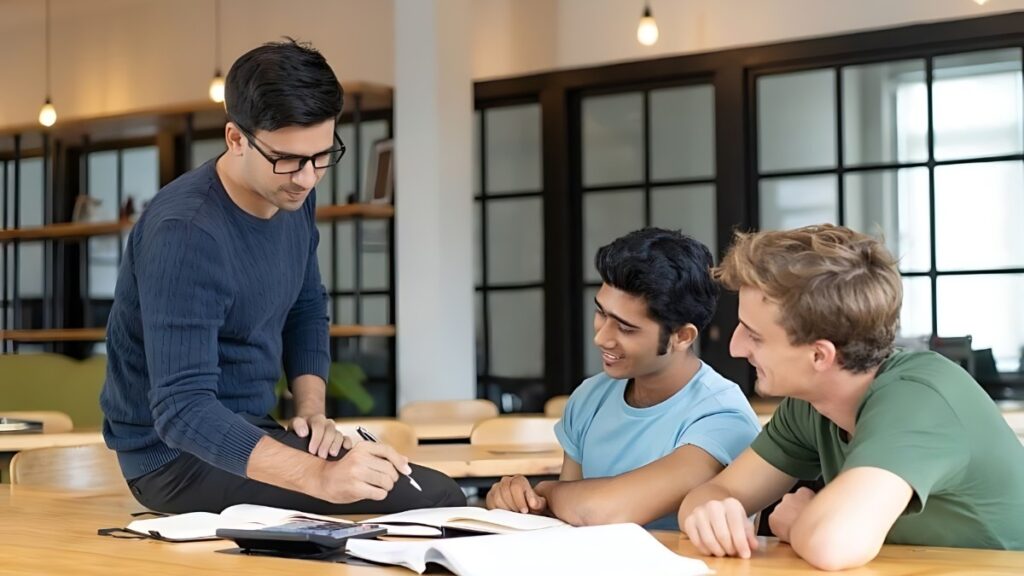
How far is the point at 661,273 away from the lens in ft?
8.21

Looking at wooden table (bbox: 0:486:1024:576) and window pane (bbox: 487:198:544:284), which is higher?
window pane (bbox: 487:198:544:284)

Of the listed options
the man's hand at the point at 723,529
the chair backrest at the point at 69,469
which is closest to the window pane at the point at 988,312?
the chair backrest at the point at 69,469

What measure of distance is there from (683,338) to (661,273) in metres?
0.13

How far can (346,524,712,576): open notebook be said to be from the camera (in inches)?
59.5

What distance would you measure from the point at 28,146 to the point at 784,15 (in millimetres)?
5036

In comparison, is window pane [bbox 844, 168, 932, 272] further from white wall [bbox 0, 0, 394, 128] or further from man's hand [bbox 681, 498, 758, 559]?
man's hand [bbox 681, 498, 758, 559]

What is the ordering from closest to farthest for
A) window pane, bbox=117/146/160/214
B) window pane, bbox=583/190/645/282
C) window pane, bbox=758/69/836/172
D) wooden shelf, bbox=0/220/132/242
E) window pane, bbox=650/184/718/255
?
window pane, bbox=758/69/836/172, window pane, bbox=650/184/718/255, window pane, bbox=583/190/645/282, wooden shelf, bbox=0/220/132/242, window pane, bbox=117/146/160/214

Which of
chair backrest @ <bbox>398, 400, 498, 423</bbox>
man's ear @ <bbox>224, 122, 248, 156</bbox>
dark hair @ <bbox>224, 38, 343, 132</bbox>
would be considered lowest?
chair backrest @ <bbox>398, 400, 498, 423</bbox>

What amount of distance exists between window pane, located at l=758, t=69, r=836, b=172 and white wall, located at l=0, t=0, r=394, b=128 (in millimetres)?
2061

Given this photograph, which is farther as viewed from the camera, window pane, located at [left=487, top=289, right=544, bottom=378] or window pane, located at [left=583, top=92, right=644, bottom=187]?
window pane, located at [left=487, top=289, right=544, bottom=378]

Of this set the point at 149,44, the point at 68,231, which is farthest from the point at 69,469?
the point at 149,44

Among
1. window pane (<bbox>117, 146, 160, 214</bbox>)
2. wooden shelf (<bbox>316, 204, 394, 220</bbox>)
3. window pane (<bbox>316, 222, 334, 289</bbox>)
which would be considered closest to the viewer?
wooden shelf (<bbox>316, 204, 394, 220</bbox>)

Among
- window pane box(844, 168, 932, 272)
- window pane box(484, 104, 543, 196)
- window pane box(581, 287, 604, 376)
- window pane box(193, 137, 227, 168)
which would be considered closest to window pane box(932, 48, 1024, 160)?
window pane box(844, 168, 932, 272)

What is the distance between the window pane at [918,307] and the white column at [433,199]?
209cm
